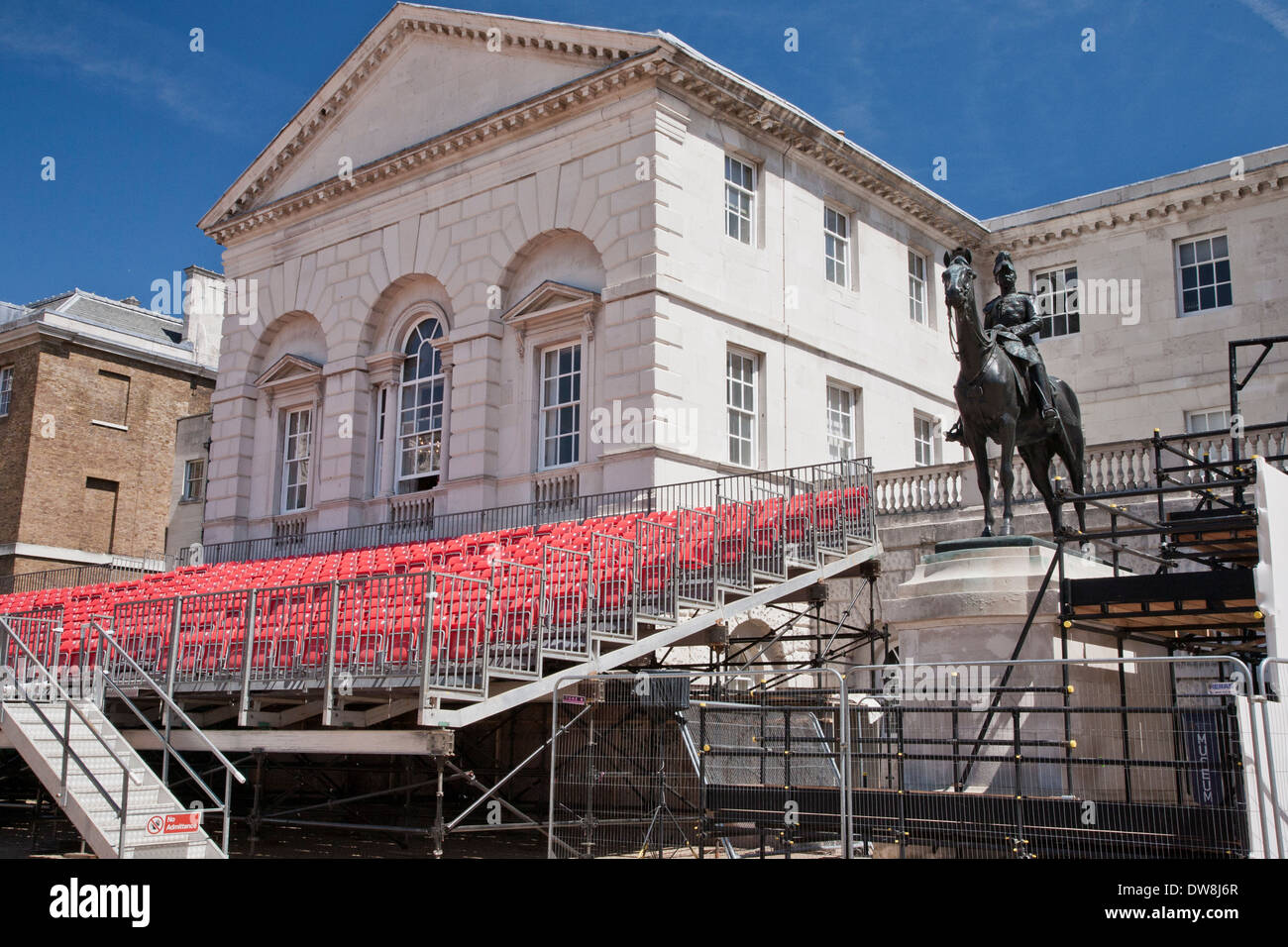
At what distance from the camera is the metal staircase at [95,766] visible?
575 inches

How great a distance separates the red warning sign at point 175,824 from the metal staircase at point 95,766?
11mm

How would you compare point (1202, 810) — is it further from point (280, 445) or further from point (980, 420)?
point (280, 445)

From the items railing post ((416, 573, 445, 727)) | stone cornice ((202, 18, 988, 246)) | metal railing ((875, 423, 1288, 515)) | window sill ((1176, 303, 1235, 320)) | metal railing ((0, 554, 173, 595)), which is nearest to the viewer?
railing post ((416, 573, 445, 727))

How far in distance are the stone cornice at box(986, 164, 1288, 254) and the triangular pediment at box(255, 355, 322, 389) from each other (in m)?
18.6

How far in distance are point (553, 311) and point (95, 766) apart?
43.9 ft

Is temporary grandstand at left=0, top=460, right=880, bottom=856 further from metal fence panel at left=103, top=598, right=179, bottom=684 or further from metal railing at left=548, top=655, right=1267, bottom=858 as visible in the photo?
metal railing at left=548, top=655, right=1267, bottom=858

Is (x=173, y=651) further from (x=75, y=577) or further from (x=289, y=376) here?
(x=75, y=577)

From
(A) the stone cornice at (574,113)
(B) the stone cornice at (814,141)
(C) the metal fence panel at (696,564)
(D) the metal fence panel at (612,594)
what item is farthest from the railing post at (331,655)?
(B) the stone cornice at (814,141)

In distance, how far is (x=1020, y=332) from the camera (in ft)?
55.5

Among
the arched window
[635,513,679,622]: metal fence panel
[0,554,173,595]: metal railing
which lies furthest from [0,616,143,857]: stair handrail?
[0,554,173,595]: metal railing

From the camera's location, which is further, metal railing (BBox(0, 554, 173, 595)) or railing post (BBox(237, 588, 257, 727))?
metal railing (BBox(0, 554, 173, 595))

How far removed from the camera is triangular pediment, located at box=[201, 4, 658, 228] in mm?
27453

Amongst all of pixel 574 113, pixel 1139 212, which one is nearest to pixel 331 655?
pixel 574 113

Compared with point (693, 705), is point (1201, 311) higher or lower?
higher
